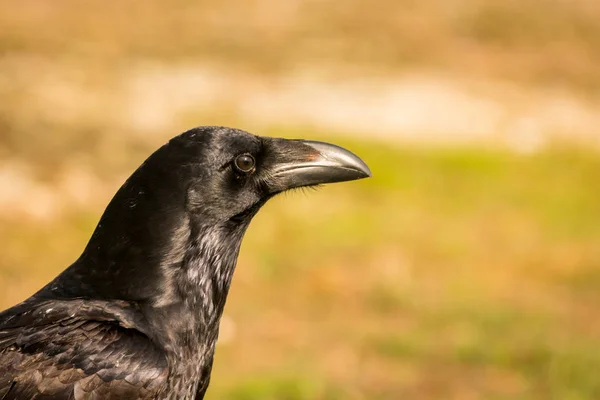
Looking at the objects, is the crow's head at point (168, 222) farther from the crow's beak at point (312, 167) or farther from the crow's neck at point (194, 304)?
the crow's beak at point (312, 167)

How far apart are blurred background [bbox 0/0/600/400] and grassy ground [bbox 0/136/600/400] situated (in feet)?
0.09

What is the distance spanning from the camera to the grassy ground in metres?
8.24

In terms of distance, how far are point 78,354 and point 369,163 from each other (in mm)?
9552

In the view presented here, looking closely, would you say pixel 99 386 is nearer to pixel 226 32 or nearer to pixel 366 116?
pixel 366 116

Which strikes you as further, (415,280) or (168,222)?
(415,280)

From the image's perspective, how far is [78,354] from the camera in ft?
13.2

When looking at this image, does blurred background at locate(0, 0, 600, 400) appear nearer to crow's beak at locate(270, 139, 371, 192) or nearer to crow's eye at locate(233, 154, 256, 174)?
crow's beak at locate(270, 139, 371, 192)

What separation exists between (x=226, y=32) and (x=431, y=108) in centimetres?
430

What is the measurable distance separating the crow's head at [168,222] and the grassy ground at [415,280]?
3.14 m

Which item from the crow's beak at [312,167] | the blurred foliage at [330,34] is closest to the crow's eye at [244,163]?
the crow's beak at [312,167]

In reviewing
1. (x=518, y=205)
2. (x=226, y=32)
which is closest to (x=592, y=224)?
(x=518, y=205)

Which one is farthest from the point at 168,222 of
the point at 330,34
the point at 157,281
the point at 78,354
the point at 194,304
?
the point at 330,34

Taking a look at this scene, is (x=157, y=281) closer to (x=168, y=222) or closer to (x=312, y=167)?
(x=168, y=222)

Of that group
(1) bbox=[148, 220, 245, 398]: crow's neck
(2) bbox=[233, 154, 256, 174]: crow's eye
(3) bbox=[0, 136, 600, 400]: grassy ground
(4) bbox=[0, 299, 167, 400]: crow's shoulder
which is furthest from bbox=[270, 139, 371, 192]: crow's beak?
(3) bbox=[0, 136, 600, 400]: grassy ground
